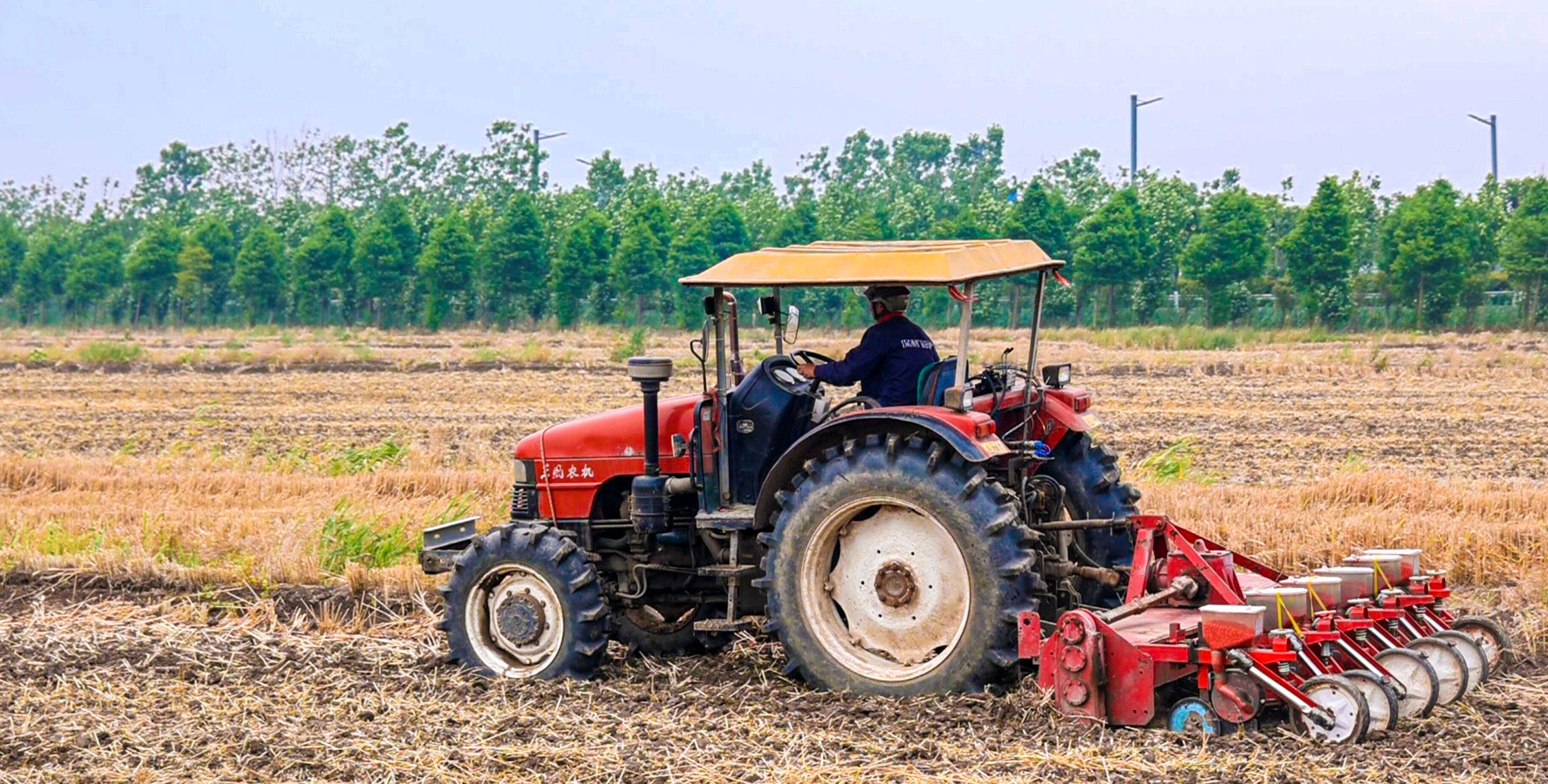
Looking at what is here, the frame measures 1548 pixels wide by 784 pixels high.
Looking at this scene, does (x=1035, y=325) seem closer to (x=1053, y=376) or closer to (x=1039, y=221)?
(x=1053, y=376)

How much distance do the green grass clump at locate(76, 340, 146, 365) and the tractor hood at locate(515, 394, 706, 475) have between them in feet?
97.9

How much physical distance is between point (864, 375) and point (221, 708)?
11.2ft

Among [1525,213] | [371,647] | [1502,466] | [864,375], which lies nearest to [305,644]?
[371,647]

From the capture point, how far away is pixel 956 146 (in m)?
105

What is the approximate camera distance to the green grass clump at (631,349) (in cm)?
3512

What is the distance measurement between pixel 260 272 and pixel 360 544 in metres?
55.5

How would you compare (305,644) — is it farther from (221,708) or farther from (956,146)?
(956,146)

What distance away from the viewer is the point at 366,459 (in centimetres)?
1694

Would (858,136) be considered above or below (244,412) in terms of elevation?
above

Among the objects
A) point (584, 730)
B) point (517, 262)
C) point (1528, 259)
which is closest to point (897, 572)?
point (584, 730)

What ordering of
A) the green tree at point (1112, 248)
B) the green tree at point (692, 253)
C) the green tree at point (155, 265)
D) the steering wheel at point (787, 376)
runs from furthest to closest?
the green tree at point (155, 265)
the green tree at point (692, 253)
the green tree at point (1112, 248)
the steering wheel at point (787, 376)

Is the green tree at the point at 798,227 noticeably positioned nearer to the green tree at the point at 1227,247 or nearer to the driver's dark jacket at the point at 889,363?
the green tree at the point at 1227,247

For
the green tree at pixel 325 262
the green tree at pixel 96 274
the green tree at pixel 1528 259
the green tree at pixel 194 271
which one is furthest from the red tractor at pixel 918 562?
the green tree at pixel 96 274

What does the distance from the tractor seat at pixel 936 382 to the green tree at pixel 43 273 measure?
71202 millimetres
